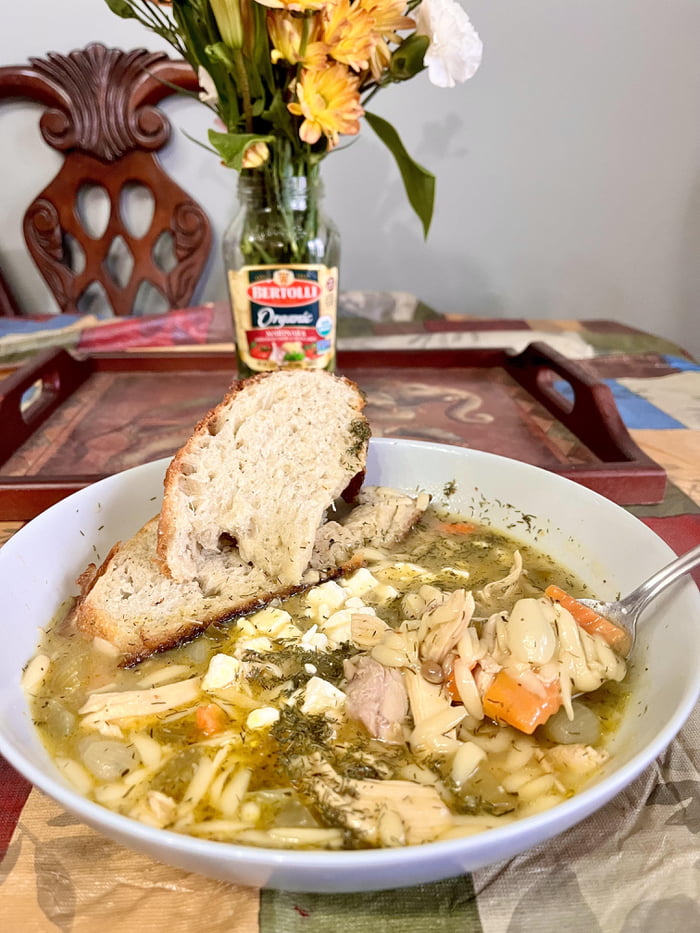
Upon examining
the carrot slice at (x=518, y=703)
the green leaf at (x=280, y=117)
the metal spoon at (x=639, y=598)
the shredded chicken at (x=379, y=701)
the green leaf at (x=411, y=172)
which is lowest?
the shredded chicken at (x=379, y=701)

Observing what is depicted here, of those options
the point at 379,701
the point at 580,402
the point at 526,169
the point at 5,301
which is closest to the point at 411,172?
the point at 580,402

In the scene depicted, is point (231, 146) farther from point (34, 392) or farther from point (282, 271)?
point (34, 392)

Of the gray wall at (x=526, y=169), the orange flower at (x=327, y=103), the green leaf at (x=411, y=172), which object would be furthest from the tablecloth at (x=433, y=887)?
the gray wall at (x=526, y=169)

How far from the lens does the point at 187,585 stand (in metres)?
1.71

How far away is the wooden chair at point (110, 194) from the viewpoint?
3.82 m

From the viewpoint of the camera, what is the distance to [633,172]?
14.4ft

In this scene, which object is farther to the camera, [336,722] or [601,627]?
[601,627]

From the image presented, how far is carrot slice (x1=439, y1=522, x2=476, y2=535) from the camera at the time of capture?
6.45ft

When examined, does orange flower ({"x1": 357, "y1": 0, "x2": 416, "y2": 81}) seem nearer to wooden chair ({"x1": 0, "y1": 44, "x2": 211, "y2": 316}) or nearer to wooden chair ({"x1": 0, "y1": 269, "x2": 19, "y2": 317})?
wooden chair ({"x1": 0, "y1": 44, "x2": 211, "y2": 316})

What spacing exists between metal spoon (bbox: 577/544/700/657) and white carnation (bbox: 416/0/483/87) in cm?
161

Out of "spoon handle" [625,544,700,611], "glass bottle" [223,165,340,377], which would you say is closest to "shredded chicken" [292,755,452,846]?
"spoon handle" [625,544,700,611]

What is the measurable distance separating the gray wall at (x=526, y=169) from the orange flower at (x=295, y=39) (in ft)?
7.14

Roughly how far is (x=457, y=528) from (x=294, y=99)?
1.43m

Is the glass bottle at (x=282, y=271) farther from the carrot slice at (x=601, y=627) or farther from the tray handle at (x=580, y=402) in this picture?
the carrot slice at (x=601, y=627)
